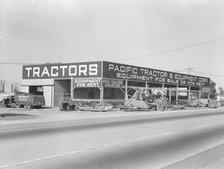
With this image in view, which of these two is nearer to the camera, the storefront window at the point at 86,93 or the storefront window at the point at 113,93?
the storefront window at the point at 113,93

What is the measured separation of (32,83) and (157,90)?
19.6m

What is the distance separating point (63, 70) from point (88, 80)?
6.12 meters

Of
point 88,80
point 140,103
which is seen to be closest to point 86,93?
point 88,80

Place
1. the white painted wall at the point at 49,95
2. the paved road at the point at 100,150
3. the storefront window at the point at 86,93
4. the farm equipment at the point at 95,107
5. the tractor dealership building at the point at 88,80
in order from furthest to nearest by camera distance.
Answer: the storefront window at the point at 86,93, the white painted wall at the point at 49,95, the tractor dealership building at the point at 88,80, the farm equipment at the point at 95,107, the paved road at the point at 100,150

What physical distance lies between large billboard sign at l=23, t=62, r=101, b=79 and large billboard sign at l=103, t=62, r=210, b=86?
1942mm

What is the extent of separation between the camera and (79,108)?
41.6m

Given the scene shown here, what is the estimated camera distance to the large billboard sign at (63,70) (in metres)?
47.4

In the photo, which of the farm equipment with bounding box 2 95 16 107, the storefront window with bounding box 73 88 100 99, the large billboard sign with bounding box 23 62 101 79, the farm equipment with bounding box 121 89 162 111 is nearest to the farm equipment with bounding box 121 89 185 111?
the farm equipment with bounding box 121 89 162 111

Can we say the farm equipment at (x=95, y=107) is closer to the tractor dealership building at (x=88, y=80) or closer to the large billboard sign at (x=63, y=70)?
the tractor dealership building at (x=88, y=80)

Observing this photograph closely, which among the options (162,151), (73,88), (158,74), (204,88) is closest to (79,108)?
(73,88)

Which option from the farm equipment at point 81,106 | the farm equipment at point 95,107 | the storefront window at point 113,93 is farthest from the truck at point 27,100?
the storefront window at point 113,93

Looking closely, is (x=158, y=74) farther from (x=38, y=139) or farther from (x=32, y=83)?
(x=38, y=139)

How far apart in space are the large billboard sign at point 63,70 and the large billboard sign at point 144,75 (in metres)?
1.94

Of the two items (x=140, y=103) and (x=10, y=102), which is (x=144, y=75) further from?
(x=10, y=102)
